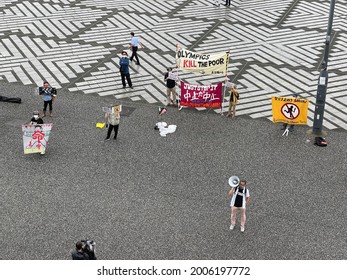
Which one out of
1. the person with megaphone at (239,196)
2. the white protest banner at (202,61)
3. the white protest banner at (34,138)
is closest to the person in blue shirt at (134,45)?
the white protest banner at (202,61)

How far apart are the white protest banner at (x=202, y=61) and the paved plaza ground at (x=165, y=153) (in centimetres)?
153

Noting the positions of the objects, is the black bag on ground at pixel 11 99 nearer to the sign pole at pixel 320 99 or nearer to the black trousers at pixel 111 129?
the black trousers at pixel 111 129

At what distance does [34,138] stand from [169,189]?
4.49 m

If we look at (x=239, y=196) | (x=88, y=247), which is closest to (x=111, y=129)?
(x=239, y=196)

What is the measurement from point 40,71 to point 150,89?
493 centimetres

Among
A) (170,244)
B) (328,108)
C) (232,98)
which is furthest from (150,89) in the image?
(170,244)

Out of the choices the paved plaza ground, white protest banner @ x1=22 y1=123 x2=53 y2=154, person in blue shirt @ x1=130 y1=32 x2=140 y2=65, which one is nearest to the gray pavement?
the paved plaza ground

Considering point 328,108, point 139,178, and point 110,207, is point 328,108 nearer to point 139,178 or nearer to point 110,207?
point 139,178

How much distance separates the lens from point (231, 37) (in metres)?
26.5

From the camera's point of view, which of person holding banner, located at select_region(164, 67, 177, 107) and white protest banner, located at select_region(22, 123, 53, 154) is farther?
person holding banner, located at select_region(164, 67, 177, 107)

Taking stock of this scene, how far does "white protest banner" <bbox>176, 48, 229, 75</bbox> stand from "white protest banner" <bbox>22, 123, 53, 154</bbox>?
19.8ft

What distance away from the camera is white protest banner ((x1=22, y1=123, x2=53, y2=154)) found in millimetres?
16000

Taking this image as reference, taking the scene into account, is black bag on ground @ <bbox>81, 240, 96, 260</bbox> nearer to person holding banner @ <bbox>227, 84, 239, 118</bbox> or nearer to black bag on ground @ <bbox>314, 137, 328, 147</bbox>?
black bag on ground @ <bbox>314, 137, 328, 147</bbox>

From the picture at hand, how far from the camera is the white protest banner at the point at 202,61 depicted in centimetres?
1945
